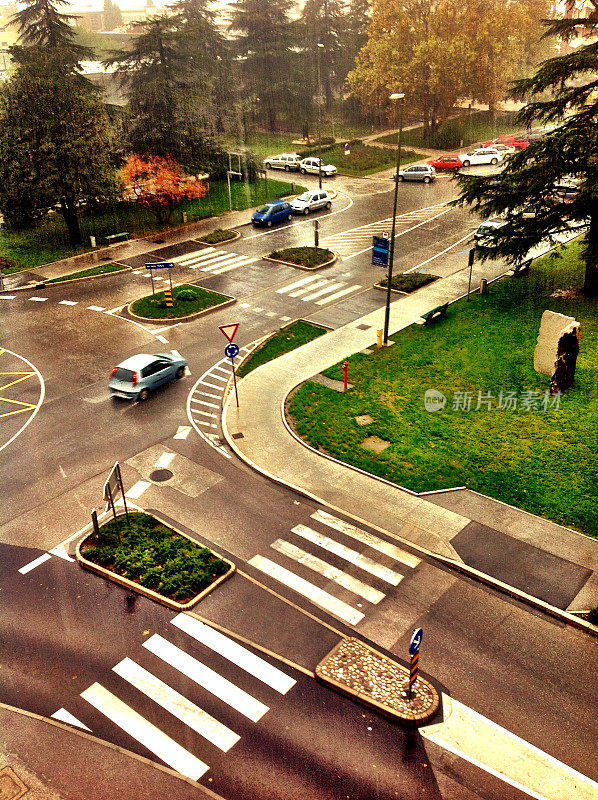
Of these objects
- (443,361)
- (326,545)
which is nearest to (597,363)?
(443,361)

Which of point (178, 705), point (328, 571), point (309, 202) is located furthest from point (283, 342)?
point (309, 202)

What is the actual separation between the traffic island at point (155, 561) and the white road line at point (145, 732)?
2.56m

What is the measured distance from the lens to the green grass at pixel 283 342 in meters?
26.5

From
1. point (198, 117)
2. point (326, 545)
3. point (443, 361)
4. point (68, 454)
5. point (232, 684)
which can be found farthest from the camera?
point (198, 117)

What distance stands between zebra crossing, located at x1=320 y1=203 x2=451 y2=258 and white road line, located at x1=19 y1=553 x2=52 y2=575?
91.9 feet

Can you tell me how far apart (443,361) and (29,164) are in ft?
90.3

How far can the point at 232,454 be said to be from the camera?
2045 cm

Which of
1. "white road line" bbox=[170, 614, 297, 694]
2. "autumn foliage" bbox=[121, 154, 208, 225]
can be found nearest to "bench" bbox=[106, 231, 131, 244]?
"autumn foliage" bbox=[121, 154, 208, 225]

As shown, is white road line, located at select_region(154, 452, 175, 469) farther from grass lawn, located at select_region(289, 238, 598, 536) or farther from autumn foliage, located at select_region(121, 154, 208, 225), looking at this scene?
autumn foliage, located at select_region(121, 154, 208, 225)

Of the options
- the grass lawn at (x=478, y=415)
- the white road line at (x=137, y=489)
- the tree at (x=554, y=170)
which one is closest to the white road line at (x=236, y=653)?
the white road line at (x=137, y=489)

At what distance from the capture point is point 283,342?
92.2ft

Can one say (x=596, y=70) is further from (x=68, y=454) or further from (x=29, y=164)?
(x=29, y=164)

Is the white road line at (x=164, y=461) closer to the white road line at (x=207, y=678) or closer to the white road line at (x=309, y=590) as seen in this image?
the white road line at (x=309, y=590)

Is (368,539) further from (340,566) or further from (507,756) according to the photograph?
(507,756)
